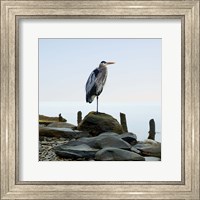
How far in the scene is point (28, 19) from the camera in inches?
51.5

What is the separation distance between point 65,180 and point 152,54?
1.36ft

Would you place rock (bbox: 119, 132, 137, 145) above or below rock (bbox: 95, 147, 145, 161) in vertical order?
A: above

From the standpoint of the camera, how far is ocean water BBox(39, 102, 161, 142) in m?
1.30

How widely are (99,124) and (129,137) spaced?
0.09 metres

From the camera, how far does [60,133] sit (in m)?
1.32

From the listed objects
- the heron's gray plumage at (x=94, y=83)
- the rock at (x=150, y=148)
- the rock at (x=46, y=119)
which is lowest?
the rock at (x=150, y=148)

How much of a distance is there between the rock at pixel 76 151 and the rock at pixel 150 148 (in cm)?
13

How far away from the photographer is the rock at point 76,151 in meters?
1.31

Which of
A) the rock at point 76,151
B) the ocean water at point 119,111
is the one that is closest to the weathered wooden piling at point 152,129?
the ocean water at point 119,111

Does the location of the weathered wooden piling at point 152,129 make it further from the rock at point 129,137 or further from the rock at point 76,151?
the rock at point 76,151

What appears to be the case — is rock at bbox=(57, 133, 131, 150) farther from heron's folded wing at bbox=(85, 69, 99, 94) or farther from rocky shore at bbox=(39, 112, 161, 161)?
heron's folded wing at bbox=(85, 69, 99, 94)

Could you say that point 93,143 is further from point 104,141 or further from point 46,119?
point 46,119

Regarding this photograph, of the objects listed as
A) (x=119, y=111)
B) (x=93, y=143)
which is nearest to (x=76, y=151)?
(x=93, y=143)

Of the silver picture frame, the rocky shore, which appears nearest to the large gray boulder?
the rocky shore
